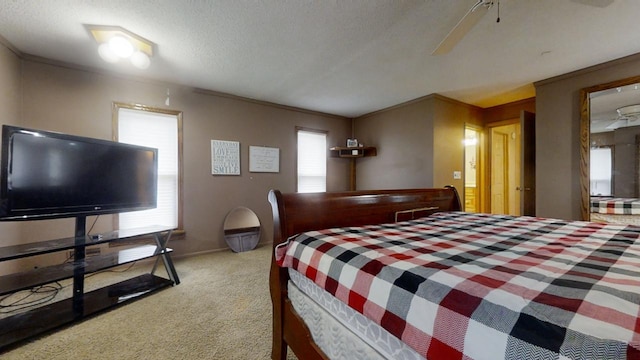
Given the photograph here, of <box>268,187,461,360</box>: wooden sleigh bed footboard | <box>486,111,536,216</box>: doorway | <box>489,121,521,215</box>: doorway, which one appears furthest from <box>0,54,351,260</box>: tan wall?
<box>489,121,521,215</box>: doorway

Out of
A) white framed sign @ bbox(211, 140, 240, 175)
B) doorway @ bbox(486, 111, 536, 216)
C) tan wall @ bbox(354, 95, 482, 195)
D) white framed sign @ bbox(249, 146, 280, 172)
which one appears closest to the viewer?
white framed sign @ bbox(211, 140, 240, 175)

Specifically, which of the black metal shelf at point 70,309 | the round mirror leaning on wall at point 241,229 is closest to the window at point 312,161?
the round mirror leaning on wall at point 241,229

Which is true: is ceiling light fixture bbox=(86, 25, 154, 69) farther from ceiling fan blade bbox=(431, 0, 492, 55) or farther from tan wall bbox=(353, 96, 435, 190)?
tan wall bbox=(353, 96, 435, 190)

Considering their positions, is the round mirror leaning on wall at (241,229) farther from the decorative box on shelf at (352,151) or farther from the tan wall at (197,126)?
the decorative box on shelf at (352,151)

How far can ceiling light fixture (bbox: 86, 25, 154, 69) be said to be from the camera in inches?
83.8

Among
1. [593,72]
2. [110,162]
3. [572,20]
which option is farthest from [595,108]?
[110,162]

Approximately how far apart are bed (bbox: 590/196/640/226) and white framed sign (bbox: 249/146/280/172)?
4128 millimetres

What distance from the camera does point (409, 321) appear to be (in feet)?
2.30

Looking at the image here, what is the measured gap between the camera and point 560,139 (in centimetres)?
311

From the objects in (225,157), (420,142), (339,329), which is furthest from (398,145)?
(339,329)

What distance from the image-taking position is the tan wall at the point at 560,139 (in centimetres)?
296

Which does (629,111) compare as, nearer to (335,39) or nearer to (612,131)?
(612,131)

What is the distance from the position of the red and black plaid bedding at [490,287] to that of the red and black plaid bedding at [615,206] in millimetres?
2101

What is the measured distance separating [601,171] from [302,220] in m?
3.62
